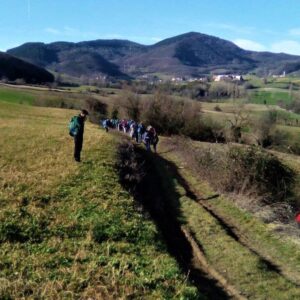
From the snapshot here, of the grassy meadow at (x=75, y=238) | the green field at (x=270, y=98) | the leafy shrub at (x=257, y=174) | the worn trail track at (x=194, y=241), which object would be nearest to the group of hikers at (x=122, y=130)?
the grassy meadow at (x=75, y=238)

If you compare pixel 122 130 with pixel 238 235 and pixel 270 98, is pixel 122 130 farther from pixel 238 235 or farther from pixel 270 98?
pixel 270 98

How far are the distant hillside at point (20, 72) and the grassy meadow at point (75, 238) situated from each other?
156968 millimetres

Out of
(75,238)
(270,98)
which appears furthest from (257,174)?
(270,98)

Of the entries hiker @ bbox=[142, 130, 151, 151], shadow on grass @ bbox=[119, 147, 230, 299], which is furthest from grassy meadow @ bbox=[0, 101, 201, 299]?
hiker @ bbox=[142, 130, 151, 151]

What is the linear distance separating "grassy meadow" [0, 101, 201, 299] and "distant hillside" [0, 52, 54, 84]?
157 m

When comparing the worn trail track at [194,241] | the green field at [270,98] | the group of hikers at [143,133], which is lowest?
the green field at [270,98]

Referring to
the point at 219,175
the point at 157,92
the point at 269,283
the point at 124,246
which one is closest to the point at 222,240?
the point at 269,283

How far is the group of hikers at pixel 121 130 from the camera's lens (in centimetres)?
2339

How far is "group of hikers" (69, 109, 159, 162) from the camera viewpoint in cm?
2339

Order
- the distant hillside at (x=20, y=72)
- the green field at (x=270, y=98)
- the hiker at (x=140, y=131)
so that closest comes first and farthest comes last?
the hiker at (x=140, y=131) < the green field at (x=270, y=98) < the distant hillside at (x=20, y=72)

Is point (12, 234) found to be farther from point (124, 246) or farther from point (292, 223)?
point (292, 223)

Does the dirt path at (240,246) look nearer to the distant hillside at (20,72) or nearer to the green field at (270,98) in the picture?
the green field at (270,98)

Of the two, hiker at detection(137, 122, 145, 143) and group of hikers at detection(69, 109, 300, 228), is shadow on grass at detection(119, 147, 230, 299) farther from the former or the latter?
hiker at detection(137, 122, 145, 143)

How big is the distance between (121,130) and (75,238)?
115 ft
